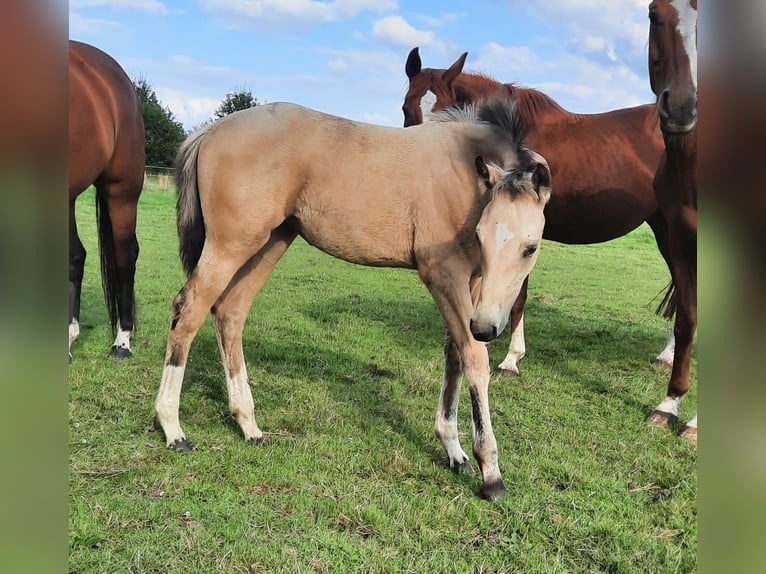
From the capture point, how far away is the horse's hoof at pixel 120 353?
4.11 meters

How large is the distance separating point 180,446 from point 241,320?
773 millimetres

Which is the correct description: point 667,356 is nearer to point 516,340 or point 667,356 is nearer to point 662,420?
point 516,340

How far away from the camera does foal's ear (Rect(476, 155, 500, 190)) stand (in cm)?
232

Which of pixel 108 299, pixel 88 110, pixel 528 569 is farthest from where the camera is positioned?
pixel 108 299

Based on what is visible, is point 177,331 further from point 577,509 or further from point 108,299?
point 577,509

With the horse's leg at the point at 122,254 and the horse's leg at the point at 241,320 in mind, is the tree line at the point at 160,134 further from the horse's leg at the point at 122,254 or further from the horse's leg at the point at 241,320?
the horse's leg at the point at 241,320

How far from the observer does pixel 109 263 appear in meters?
4.24

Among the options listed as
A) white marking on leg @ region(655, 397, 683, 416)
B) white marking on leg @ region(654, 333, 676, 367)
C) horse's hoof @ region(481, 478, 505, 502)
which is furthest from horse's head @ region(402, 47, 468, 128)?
white marking on leg @ region(654, 333, 676, 367)

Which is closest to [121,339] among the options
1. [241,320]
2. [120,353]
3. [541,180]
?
[120,353]

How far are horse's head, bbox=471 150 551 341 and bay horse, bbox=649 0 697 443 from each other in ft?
2.28
